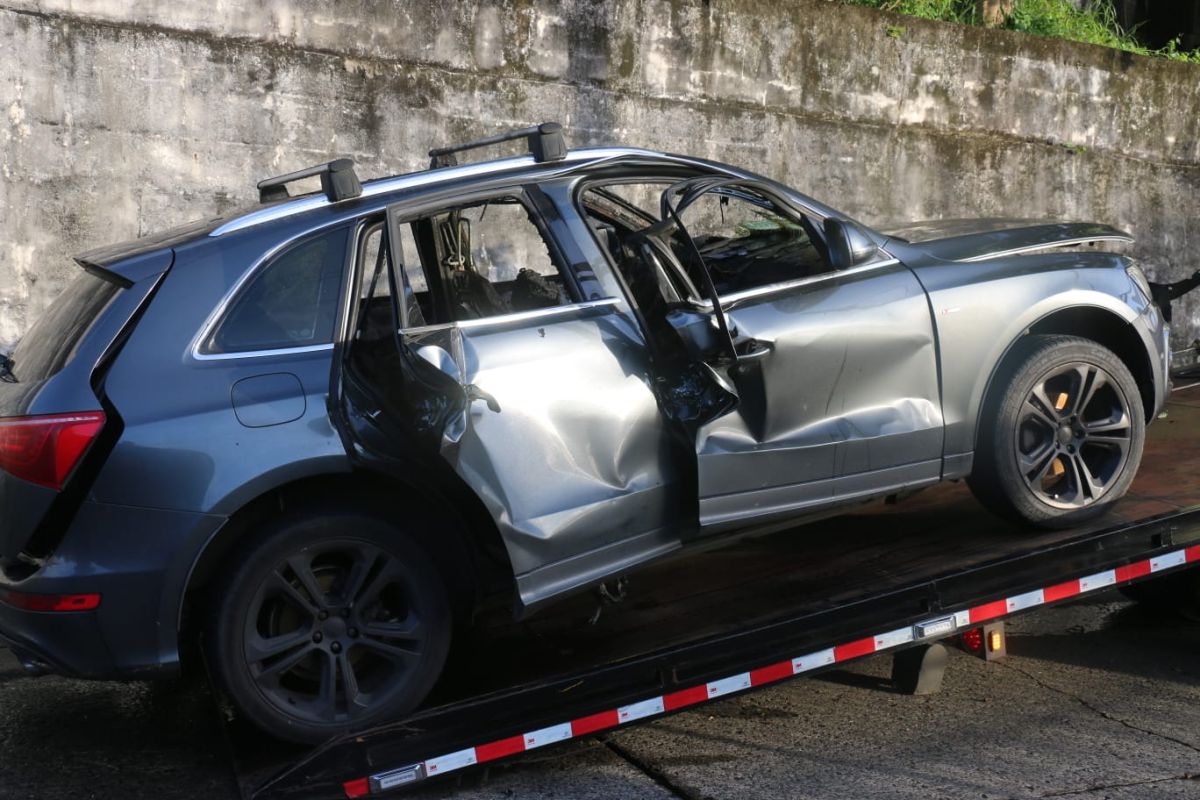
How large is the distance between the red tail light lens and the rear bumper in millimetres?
140

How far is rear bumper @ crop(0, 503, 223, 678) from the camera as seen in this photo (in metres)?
3.89

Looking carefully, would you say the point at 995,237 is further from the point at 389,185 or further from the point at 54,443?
the point at 54,443

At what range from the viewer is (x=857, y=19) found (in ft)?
32.7

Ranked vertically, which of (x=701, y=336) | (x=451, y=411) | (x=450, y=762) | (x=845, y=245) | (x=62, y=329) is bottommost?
(x=450, y=762)

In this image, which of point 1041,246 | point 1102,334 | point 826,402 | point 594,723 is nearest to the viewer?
point 594,723

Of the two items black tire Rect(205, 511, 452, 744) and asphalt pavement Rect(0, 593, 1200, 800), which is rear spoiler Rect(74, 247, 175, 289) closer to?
black tire Rect(205, 511, 452, 744)

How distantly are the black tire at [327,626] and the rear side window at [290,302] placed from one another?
580mm

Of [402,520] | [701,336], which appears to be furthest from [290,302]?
[701,336]

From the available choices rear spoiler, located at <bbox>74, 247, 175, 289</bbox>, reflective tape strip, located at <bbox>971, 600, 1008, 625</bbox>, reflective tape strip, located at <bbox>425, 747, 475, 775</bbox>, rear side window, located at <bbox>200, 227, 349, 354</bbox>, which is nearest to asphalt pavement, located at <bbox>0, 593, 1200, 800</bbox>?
reflective tape strip, located at <bbox>425, 747, 475, 775</bbox>

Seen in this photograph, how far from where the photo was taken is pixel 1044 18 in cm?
1179

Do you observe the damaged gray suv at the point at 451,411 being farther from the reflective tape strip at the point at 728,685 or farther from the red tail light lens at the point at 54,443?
the reflective tape strip at the point at 728,685

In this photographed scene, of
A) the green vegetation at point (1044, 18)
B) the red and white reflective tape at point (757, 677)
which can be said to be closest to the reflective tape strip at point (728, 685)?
the red and white reflective tape at point (757, 677)

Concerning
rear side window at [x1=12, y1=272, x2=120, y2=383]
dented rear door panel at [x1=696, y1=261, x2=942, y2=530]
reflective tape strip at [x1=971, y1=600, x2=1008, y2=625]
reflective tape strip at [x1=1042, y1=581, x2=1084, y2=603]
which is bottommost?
reflective tape strip at [x1=971, y1=600, x2=1008, y2=625]

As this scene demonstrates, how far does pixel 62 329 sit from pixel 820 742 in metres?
2.98
